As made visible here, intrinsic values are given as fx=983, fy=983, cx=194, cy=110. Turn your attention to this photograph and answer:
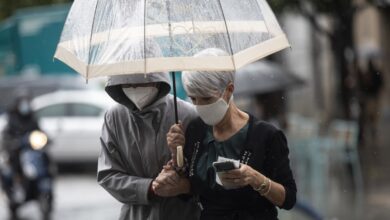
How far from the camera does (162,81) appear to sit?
4.02 meters

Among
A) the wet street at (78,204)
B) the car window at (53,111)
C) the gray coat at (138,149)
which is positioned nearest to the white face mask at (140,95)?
the gray coat at (138,149)

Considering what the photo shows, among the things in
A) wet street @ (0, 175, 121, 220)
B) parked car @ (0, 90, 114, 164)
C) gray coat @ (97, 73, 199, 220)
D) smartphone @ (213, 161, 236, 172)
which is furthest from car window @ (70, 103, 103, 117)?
smartphone @ (213, 161, 236, 172)

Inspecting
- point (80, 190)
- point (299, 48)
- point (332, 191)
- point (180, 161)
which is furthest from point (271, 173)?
point (299, 48)

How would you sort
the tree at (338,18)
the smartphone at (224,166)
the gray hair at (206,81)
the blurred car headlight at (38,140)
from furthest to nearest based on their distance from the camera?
the tree at (338,18) < the blurred car headlight at (38,140) < the gray hair at (206,81) < the smartphone at (224,166)

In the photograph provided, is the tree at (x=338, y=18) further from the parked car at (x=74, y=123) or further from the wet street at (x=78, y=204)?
the parked car at (x=74, y=123)

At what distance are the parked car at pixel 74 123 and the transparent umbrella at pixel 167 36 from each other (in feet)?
41.1

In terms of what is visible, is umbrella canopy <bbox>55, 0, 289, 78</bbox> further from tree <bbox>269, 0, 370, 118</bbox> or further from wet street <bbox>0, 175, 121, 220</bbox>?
tree <bbox>269, 0, 370, 118</bbox>

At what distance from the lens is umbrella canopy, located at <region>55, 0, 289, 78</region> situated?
12.2 ft

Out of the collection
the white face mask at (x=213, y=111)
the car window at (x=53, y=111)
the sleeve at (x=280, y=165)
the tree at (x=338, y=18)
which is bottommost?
the car window at (x=53, y=111)

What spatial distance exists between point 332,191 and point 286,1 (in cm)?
270

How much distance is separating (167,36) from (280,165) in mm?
658

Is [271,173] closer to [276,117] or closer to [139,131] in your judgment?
[139,131]

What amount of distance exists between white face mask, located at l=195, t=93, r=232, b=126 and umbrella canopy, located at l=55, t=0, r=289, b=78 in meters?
0.16

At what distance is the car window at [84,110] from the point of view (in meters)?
16.6
